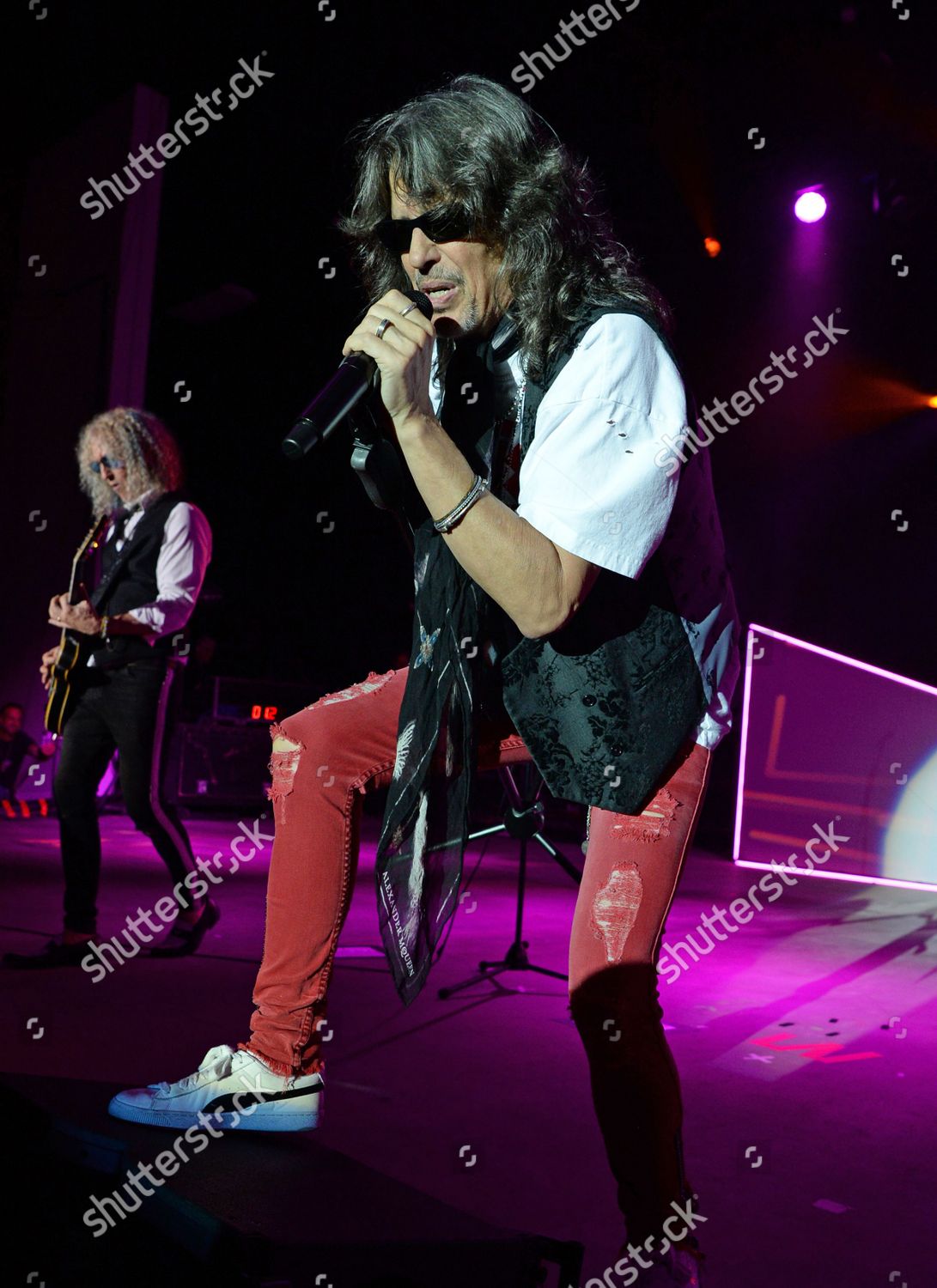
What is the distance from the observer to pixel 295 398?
1099cm

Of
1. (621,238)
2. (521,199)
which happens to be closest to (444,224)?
(521,199)

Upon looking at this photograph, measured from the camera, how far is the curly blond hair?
395 cm

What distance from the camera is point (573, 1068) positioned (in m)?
2.75

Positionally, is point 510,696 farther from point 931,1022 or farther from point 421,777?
point 931,1022

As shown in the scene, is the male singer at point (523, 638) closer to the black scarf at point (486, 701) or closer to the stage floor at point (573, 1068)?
the black scarf at point (486, 701)

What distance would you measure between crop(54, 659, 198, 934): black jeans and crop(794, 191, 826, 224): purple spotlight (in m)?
5.83

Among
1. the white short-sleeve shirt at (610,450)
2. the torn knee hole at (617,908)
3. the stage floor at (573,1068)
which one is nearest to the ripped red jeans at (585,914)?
the torn knee hole at (617,908)

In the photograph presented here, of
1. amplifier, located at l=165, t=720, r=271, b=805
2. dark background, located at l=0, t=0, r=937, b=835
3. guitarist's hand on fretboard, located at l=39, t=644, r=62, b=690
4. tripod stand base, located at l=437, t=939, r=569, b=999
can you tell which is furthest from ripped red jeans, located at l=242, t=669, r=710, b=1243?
amplifier, located at l=165, t=720, r=271, b=805

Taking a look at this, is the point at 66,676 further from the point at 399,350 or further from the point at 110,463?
the point at 399,350

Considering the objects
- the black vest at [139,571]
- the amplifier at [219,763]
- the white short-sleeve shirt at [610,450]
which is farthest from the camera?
the amplifier at [219,763]

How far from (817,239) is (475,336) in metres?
6.89

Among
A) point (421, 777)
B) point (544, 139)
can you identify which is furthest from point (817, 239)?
point (421, 777)

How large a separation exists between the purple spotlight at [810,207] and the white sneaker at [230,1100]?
7.29 m

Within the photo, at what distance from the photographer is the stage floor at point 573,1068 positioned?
188 centimetres
